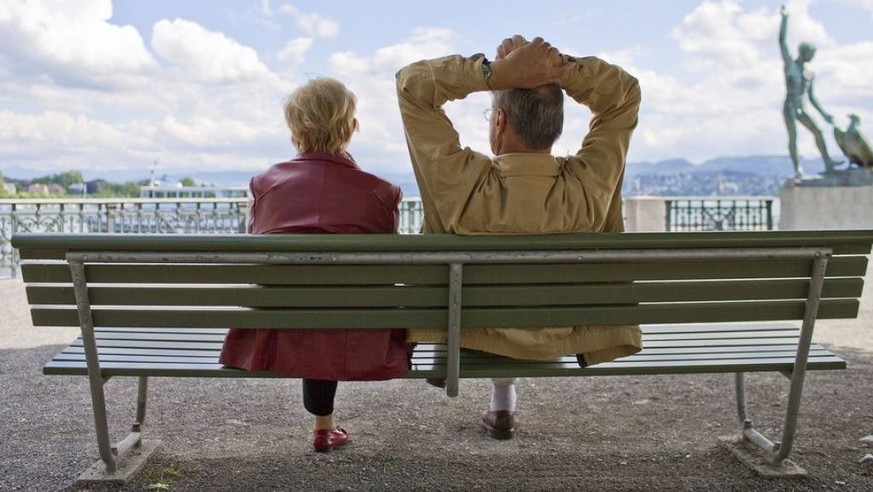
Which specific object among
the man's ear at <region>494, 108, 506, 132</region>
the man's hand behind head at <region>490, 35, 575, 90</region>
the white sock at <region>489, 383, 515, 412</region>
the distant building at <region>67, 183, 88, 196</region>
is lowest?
the white sock at <region>489, 383, 515, 412</region>

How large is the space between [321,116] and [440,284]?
0.84 m

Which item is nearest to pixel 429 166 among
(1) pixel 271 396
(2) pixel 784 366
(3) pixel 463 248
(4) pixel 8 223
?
(3) pixel 463 248

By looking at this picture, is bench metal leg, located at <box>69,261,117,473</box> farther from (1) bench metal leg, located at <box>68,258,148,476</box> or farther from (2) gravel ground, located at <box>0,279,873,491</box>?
(2) gravel ground, located at <box>0,279,873,491</box>

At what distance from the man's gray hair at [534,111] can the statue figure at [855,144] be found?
18684 millimetres

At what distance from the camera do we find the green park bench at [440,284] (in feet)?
9.38

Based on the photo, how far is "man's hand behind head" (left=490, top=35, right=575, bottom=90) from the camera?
3.00 metres

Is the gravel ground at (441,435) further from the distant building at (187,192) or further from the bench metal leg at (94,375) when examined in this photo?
the distant building at (187,192)

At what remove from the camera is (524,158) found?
310cm

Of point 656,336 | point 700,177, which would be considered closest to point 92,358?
point 656,336

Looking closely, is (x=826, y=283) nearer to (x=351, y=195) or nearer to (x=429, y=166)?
(x=429, y=166)

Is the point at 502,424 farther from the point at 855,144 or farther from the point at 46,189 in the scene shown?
the point at 855,144

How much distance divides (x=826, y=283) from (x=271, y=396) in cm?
321

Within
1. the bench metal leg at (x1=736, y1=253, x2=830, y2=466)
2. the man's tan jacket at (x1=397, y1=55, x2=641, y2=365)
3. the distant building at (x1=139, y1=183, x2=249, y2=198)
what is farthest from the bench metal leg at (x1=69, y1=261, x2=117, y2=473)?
the distant building at (x1=139, y1=183, x2=249, y2=198)

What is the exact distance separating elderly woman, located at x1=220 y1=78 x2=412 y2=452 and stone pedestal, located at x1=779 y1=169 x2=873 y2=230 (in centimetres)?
1790
